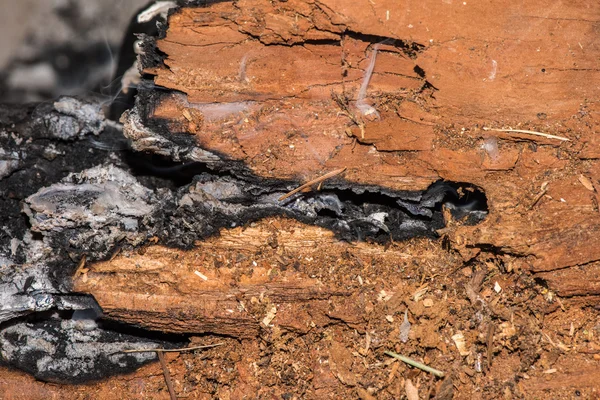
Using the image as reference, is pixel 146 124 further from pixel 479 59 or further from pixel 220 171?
pixel 479 59

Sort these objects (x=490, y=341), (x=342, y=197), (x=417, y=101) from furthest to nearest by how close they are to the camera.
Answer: (x=342, y=197) < (x=490, y=341) < (x=417, y=101)

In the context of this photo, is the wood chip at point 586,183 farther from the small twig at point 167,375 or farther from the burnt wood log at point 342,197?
the small twig at point 167,375

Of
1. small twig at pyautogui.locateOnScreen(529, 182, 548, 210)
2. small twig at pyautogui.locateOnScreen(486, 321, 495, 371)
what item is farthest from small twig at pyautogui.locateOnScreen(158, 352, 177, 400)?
small twig at pyautogui.locateOnScreen(529, 182, 548, 210)

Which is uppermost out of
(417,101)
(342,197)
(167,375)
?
(417,101)

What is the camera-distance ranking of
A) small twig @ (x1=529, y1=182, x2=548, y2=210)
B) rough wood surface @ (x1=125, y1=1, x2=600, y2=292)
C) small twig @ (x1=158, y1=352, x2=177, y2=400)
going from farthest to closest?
small twig @ (x1=158, y1=352, x2=177, y2=400), small twig @ (x1=529, y1=182, x2=548, y2=210), rough wood surface @ (x1=125, y1=1, x2=600, y2=292)

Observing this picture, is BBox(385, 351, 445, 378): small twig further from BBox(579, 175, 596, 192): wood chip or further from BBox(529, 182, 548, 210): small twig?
BBox(579, 175, 596, 192): wood chip

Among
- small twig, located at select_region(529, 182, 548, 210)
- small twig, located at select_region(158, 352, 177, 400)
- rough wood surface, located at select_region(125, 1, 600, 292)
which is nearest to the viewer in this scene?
rough wood surface, located at select_region(125, 1, 600, 292)

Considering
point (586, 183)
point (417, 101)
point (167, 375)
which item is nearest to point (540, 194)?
point (586, 183)

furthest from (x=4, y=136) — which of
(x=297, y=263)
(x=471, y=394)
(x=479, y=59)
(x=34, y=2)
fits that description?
(x=471, y=394)

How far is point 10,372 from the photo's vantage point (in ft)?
7.32

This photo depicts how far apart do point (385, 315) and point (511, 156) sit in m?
0.82

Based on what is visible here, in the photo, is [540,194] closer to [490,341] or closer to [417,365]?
[490,341]

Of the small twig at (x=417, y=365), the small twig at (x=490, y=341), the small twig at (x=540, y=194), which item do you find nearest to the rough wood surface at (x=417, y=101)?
the small twig at (x=540, y=194)

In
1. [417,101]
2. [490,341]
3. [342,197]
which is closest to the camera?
[417,101]
